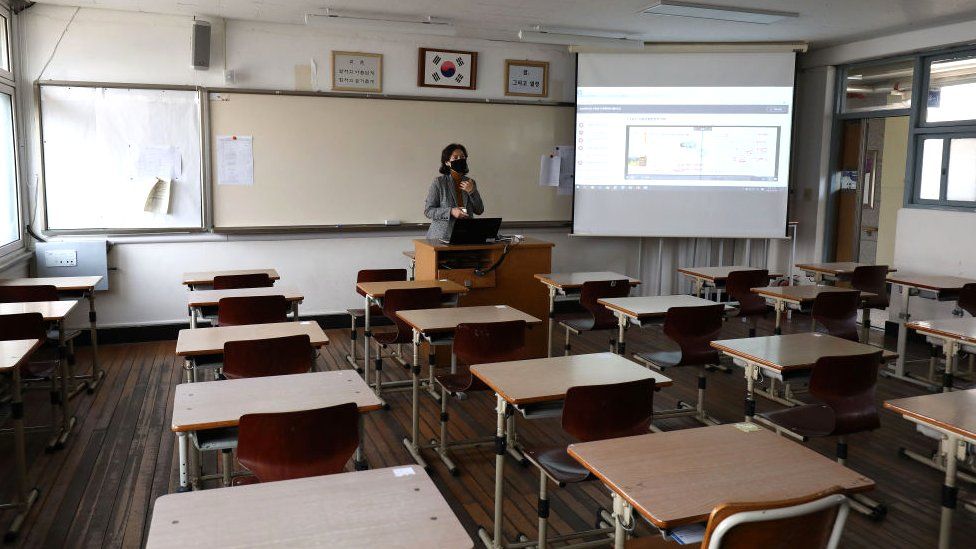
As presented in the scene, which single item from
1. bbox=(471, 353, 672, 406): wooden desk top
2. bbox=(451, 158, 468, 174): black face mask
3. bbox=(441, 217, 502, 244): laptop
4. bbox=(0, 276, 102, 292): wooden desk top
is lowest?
bbox=(471, 353, 672, 406): wooden desk top

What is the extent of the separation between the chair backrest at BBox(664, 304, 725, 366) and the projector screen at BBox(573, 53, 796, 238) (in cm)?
356

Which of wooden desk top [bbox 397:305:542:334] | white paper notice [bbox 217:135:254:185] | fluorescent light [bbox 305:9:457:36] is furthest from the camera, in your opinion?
white paper notice [bbox 217:135:254:185]

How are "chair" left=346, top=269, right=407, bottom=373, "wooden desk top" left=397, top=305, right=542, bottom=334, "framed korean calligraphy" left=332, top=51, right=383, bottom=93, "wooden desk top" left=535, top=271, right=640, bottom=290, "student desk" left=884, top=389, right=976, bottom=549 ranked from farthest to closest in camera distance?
"framed korean calligraphy" left=332, top=51, right=383, bottom=93, "chair" left=346, top=269, right=407, bottom=373, "wooden desk top" left=535, top=271, right=640, bottom=290, "wooden desk top" left=397, top=305, right=542, bottom=334, "student desk" left=884, top=389, right=976, bottom=549

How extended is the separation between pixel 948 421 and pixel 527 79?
5.91m

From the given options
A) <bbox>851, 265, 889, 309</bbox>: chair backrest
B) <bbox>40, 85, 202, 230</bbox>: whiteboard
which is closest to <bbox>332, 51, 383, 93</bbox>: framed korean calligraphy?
<bbox>40, 85, 202, 230</bbox>: whiteboard

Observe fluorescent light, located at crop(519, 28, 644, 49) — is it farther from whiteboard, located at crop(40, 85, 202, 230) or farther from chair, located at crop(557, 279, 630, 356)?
whiteboard, located at crop(40, 85, 202, 230)

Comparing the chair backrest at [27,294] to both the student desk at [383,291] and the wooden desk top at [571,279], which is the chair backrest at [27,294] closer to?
the student desk at [383,291]

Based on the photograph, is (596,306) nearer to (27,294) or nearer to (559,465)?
(559,465)

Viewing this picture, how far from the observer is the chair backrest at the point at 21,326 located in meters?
3.71

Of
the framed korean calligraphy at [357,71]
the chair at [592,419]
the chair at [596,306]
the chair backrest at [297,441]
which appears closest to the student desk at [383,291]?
the chair at [596,306]

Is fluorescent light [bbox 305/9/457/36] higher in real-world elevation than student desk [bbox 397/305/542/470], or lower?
higher

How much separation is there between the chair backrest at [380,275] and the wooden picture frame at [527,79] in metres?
2.79

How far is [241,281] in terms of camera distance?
17.2ft

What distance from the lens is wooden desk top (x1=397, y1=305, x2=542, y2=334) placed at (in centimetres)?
386
